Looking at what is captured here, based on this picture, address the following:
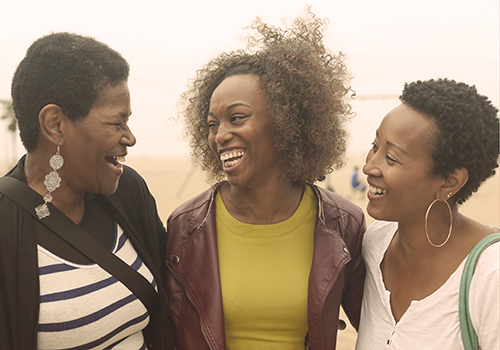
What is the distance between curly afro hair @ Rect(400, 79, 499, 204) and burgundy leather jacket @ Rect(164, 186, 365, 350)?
71 cm

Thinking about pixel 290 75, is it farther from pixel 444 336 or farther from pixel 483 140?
pixel 444 336

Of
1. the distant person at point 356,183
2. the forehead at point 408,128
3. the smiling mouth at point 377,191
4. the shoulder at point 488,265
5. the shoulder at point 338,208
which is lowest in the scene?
the shoulder at point 488,265

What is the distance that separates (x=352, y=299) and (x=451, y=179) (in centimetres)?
95

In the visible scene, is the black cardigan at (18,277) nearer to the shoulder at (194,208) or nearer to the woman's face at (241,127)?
the shoulder at (194,208)

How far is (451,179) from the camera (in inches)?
79.3

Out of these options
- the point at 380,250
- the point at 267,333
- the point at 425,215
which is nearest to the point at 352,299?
the point at 380,250

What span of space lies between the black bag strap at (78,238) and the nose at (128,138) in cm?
45

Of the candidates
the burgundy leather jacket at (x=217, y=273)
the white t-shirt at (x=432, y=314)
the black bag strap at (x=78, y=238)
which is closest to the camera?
the white t-shirt at (x=432, y=314)

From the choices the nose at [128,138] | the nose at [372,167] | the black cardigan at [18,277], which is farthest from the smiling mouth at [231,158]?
the black cardigan at [18,277]

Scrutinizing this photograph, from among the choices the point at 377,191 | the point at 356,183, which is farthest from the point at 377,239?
the point at 356,183

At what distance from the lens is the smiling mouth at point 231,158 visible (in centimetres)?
238

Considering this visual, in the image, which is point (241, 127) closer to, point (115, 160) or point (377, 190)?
point (115, 160)

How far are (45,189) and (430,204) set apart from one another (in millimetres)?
1846

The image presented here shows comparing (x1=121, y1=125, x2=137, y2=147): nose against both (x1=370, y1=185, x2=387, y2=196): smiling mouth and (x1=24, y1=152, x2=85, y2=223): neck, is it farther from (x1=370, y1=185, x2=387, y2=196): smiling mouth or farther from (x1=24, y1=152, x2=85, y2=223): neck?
(x1=370, y1=185, x2=387, y2=196): smiling mouth
